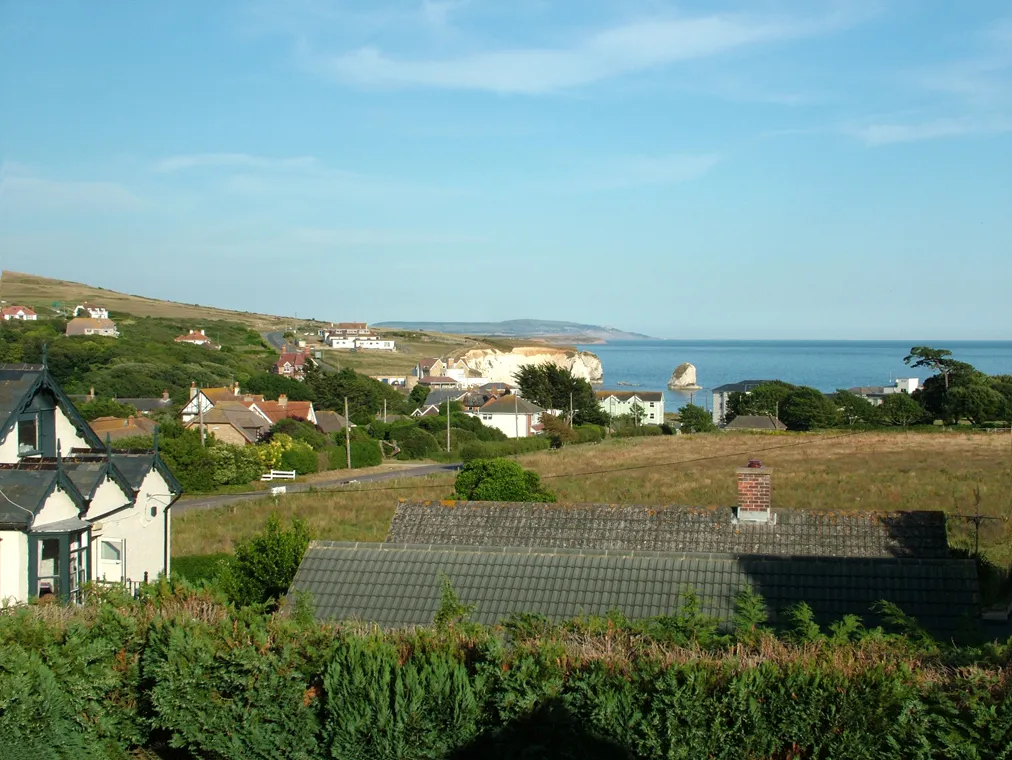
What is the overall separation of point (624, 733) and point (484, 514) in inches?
442

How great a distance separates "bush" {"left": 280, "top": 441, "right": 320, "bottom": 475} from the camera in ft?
170

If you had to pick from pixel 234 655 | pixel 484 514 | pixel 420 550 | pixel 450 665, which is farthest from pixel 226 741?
pixel 484 514

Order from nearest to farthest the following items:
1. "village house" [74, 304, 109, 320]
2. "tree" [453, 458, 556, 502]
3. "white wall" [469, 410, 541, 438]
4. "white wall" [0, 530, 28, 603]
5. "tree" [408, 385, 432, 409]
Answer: "white wall" [0, 530, 28, 603] → "tree" [453, 458, 556, 502] → "white wall" [469, 410, 541, 438] → "tree" [408, 385, 432, 409] → "village house" [74, 304, 109, 320]

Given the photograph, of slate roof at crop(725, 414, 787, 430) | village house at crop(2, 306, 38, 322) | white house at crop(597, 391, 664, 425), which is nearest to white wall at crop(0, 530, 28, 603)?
slate roof at crop(725, 414, 787, 430)

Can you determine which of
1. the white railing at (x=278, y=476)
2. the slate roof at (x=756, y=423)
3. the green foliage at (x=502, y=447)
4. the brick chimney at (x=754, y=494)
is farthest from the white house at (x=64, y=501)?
the slate roof at (x=756, y=423)

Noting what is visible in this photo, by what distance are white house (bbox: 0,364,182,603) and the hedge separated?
4.95 m

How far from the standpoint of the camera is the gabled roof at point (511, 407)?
77938 millimetres

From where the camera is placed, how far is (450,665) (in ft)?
22.3

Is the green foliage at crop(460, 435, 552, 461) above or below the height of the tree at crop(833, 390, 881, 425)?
below

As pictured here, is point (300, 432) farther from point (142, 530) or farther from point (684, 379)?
point (684, 379)

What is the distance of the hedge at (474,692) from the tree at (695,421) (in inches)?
2619

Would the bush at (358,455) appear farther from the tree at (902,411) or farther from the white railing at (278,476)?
the tree at (902,411)

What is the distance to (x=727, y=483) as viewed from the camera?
38562 mm

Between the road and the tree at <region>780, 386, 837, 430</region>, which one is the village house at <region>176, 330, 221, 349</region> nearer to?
the road
